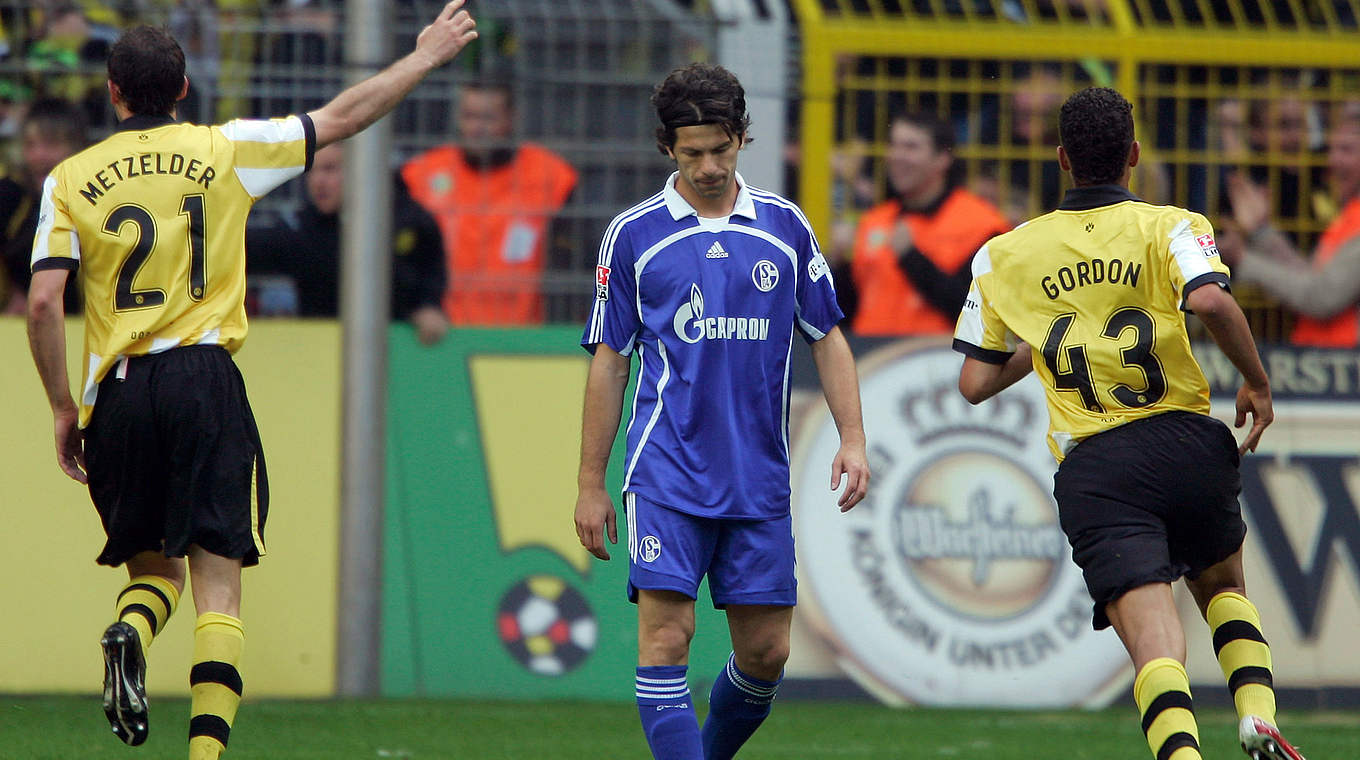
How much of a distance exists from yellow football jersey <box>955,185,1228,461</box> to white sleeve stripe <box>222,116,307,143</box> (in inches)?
81.5

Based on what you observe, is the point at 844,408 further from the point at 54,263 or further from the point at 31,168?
the point at 31,168

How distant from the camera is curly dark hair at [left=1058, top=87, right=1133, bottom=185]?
502cm

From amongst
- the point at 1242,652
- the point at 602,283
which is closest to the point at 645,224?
the point at 602,283

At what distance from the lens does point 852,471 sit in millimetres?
4980

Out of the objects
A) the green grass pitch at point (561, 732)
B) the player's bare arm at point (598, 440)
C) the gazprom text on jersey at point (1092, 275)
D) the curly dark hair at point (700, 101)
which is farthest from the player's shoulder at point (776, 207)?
the green grass pitch at point (561, 732)

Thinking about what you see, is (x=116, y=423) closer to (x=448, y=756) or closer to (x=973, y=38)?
(x=448, y=756)

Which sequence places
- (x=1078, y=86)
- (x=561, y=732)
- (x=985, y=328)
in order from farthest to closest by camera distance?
1. (x=1078, y=86)
2. (x=561, y=732)
3. (x=985, y=328)

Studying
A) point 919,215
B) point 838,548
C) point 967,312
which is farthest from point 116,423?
point 919,215

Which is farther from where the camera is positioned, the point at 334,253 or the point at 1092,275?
the point at 334,253

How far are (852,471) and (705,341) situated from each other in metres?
0.52

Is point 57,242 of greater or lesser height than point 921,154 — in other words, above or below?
below

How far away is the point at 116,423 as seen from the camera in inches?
211

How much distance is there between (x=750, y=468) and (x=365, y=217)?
3.68 m

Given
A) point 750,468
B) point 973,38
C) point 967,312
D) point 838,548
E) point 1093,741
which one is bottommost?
point 1093,741
